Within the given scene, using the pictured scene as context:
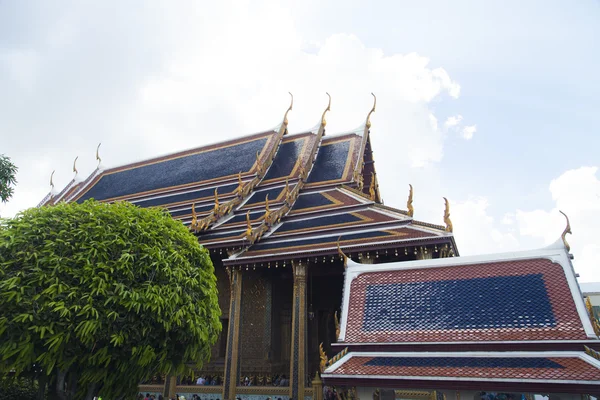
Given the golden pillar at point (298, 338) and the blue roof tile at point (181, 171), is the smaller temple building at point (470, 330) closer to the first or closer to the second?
the golden pillar at point (298, 338)

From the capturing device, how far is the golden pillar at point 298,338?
33.7ft

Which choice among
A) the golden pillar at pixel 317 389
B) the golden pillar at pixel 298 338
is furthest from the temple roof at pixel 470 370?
the golden pillar at pixel 298 338

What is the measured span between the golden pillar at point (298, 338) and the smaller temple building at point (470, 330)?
393cm

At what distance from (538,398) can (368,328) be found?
13.7 meters

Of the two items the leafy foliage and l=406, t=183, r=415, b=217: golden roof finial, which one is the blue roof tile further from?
the leafy foliage

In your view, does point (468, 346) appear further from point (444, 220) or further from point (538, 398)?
point (538, 398)

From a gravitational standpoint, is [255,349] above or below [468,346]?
above

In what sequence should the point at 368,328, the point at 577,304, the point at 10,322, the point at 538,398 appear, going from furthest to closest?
the point at 538,398
the point at 368,328
the point at 10,322
the point at 577,304

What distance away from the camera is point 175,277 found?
6988mm

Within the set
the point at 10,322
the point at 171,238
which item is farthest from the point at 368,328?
the point at 10,322

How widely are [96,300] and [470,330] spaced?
5.14 meters

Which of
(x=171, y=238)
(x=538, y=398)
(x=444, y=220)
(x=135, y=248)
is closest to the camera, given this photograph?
(x=135, y=248)

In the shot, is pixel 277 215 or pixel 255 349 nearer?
A: pixel 255 349

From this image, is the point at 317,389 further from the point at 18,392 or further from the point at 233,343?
the point at 18,392
